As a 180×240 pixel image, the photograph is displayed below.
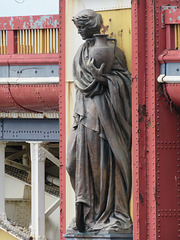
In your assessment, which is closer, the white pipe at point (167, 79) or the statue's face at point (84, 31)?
the white pipe at point (167, 79)

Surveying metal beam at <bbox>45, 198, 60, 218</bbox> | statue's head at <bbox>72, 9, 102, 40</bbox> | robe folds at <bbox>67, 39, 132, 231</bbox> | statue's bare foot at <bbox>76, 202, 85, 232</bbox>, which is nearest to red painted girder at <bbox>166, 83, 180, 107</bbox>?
robe folds at <bbox>67, 39, 132, 231</bbox>

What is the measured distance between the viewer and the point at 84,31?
933 inches

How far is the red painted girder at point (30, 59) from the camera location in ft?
92.2

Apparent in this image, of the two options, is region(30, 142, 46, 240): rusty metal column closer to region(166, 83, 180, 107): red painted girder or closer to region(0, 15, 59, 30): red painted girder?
region(0, 15, 59, 30): red painted girder

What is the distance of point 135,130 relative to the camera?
2331 cm

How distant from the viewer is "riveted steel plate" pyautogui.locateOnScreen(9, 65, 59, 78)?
92.6 feet

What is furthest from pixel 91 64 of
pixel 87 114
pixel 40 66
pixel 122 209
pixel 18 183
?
pixel 18 183

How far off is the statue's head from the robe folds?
37 cm

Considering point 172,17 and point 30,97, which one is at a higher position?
point 172,17

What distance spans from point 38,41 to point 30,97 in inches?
44.0

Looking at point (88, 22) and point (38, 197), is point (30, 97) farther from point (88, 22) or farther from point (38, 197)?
point (38, 197)

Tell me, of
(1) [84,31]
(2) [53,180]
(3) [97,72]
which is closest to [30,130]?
(2) [53,180]

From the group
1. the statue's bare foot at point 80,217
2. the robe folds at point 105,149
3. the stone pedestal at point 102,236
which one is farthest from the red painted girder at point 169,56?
the stone pedestal at point 102,236

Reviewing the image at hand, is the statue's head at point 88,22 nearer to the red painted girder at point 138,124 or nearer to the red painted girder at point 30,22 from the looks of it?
the red painted girder at point 138,124
